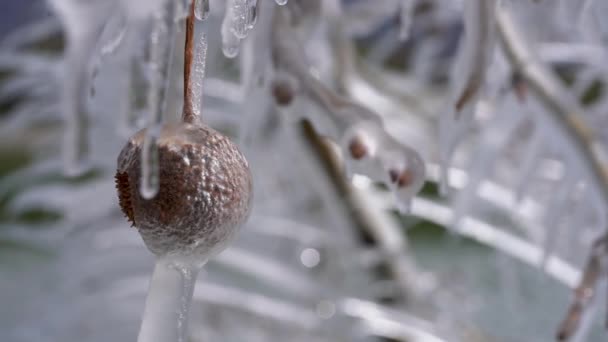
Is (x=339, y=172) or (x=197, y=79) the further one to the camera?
(x=339, y=172)

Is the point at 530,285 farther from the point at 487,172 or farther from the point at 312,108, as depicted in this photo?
the point at 312,108

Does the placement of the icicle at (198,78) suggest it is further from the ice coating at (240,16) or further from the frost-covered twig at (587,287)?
the frost-covered twig at (587,287)

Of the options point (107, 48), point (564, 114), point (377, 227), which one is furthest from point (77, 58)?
point (377, 227)

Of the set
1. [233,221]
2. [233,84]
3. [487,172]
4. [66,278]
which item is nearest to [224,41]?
[233,221]

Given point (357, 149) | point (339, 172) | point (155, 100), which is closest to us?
point (155, 100)

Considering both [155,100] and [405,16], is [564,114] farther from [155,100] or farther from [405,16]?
[155,100]
